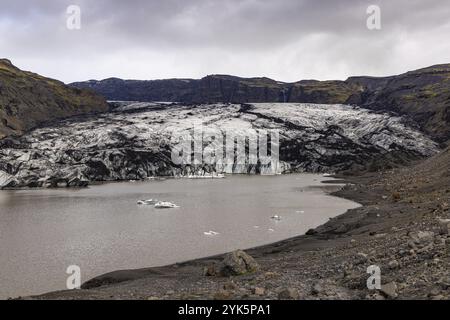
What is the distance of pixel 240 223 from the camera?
2855 centimetres

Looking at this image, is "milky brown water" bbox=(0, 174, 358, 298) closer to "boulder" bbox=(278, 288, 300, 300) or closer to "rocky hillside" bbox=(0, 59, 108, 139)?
"boulder" bbox=(278, 288, 300, 300)

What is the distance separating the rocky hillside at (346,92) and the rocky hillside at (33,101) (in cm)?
4785

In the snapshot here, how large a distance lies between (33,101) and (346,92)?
263 feet

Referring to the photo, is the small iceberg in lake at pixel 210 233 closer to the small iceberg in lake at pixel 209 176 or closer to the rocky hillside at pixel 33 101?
the small iceberg in lake at pixel 209 176

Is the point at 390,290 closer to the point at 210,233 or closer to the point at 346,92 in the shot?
the point at 210,233

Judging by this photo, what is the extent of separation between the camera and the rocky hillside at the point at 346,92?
298ft

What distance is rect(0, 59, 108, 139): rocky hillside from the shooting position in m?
89.9

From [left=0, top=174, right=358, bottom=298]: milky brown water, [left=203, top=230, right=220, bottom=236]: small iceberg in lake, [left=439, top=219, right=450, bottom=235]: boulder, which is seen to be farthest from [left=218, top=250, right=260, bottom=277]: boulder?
[left=203, top=230, right=220, bottom=236]: small iceberg in lake

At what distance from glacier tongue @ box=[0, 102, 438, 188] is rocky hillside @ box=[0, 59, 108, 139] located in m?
9.62

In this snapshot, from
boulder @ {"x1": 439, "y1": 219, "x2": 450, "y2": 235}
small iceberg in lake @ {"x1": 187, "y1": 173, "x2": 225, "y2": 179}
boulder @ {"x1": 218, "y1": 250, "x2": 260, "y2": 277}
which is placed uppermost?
boulder @ {"x1": 439, "y1": 219, "x2": 450, "y2": 235}

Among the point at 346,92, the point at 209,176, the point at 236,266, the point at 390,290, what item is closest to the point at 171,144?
the point at 209,176
